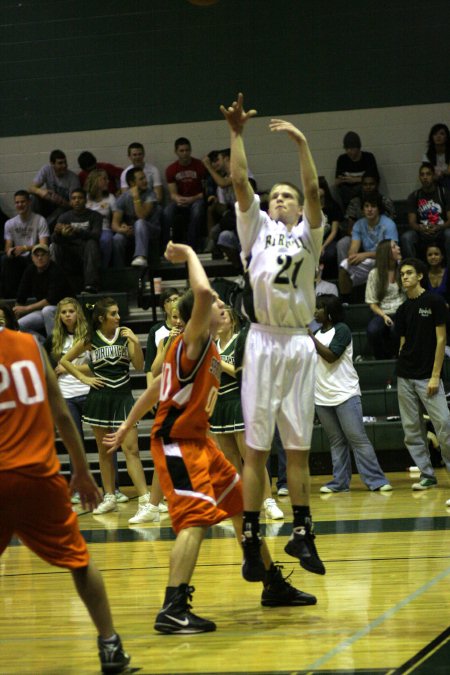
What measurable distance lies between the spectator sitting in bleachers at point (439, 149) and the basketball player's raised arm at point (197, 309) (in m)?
8.78

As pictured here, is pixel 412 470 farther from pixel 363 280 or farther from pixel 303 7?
pixel 303 7

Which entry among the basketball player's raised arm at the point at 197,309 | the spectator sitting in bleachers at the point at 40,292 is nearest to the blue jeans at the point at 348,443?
the spectator sitting in bleachers at the point at 40,292

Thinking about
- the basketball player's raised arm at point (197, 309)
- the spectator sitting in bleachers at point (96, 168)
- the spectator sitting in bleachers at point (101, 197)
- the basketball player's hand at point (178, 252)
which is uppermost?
the spectator sitting in bleachers at point (96, 168)

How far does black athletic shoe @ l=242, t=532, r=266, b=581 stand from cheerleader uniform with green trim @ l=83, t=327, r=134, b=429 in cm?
414

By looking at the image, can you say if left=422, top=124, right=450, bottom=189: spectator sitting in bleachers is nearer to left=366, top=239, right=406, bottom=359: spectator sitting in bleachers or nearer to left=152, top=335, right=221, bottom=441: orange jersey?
left=366, top=239, right=406, bottom=359: spectator sitting in bleachers

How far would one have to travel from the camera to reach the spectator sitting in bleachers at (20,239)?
1289cm

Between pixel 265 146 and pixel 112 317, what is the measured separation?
18.9 ft

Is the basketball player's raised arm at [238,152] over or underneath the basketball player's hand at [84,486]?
over

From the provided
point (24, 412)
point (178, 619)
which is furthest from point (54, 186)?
point (24, 412)

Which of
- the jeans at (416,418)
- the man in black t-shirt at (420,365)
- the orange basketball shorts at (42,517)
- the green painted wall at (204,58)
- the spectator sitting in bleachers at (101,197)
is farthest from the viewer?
the green painted wall at (204,58)

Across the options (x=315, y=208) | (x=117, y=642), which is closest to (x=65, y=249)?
(x=315, y=208)

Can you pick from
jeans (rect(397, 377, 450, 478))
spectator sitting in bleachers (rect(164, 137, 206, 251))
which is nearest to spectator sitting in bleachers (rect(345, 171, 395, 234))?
spectator sitting in bleachers (rect(164, 137, 206, 251))

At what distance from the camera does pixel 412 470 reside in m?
10.2

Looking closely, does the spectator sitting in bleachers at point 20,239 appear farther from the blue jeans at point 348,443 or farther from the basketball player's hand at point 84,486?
the basketball player's hand at point 84,486
